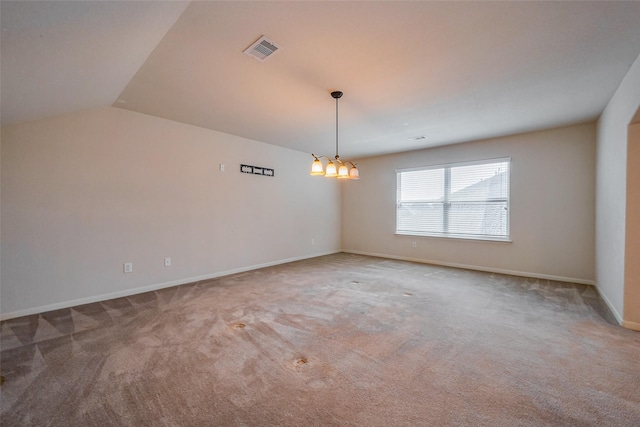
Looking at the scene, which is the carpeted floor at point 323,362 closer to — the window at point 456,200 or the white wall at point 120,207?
the white wall at point 120,207

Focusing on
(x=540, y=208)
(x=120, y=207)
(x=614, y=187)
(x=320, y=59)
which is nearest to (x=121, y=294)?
(x=120, y=207)

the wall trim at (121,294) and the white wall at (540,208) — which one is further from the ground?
the white wall at (540,208)

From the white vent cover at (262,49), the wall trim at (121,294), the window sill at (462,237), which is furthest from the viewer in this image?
the window sill at (462,237)

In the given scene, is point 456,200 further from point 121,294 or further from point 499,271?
point 121,294

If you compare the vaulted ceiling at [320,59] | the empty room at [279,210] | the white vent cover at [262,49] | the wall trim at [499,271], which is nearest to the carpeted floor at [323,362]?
the empty room at [279,210]

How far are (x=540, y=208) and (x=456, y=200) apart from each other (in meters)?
1.37

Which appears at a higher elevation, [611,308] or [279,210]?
[279,210]

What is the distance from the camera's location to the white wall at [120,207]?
2.97 meters

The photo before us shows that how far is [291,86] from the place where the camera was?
9.57 ft

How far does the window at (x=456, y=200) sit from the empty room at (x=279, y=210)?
47mm

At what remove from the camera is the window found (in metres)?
5.01

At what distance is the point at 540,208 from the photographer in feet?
15.0

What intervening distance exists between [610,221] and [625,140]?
1.07m

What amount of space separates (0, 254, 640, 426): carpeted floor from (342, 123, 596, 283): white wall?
1106 mm
